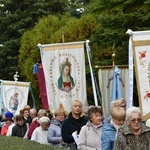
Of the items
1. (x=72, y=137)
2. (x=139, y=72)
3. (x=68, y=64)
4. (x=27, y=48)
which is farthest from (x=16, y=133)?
(x=27, y=48)

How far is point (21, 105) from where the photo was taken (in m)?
20.9

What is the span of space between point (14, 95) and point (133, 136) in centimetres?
1542

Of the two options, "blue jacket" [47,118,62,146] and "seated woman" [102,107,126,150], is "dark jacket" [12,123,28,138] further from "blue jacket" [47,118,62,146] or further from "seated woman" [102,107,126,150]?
"seated woman" [102,107,126,150]

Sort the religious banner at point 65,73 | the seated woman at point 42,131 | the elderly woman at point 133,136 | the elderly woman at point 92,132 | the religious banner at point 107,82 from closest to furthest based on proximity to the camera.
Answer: the elderly woman at point 133,136
the elderly woman at point 92,132
the seated woman at point 42,131
the religious banner at point 65,73
the religious banner at point 107,82

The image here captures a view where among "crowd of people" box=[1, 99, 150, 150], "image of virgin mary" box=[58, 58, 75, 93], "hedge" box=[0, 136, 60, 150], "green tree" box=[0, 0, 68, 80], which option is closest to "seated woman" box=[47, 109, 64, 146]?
"crowd of people" box=[1, 99, 150, 150]

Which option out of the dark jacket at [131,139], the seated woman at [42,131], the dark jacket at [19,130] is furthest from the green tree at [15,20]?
the dark jacket at [131,139]

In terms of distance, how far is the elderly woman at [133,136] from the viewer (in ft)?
20.3

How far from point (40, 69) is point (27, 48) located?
1672 centimetres

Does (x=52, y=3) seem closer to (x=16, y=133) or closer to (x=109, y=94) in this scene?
(x=109, y=94)

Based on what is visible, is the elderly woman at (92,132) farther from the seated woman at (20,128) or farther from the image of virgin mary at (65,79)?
the seated woman at (20,128)

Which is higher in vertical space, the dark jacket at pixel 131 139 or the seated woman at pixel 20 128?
the dark jacket at pixel 131 139

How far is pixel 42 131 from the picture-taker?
11328 mm

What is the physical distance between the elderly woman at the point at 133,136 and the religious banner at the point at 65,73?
6.71 m

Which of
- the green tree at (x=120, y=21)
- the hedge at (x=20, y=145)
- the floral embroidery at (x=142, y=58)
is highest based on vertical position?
the green tree at (x=120, y=21)
